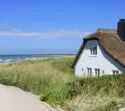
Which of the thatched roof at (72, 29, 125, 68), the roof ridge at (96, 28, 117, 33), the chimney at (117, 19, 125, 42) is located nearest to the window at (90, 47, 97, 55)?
the thatched roof at (72, 29, 125, 68)

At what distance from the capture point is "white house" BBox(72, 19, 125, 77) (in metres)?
32.5

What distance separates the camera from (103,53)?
113 feet

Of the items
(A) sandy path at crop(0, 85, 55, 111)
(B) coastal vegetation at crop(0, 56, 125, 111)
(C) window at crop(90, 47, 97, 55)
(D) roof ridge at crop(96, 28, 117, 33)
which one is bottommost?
(A) sandy path at crop(0, 85, 55, 111)

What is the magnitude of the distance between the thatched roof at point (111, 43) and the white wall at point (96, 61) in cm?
57

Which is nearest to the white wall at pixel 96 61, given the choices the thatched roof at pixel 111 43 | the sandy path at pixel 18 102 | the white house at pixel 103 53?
the white house at pixel 103 53

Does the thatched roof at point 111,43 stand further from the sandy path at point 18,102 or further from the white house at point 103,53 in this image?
the sandy path at point 18,102

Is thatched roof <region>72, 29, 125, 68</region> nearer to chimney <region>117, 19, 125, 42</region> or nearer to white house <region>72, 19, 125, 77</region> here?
white house <region>72, 19, 125, 77</region>

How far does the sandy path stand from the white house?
1931cm

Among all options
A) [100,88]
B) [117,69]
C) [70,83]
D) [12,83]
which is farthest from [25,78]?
[117,69]

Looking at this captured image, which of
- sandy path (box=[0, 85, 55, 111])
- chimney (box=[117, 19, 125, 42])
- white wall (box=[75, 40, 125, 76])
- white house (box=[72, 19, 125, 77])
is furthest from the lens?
chimney (box=[117, 19, 125, 42])

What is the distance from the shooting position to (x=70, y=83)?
13.4 meters

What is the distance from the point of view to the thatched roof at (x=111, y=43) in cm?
3222

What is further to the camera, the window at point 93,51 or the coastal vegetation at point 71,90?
the window at point 93,51

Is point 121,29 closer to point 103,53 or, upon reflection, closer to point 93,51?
point 93,51
